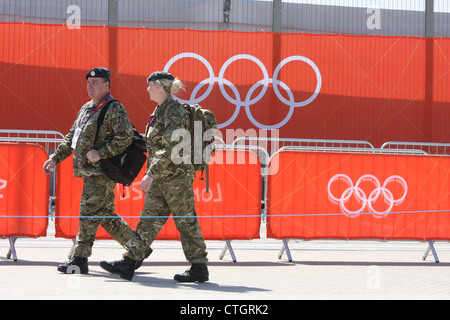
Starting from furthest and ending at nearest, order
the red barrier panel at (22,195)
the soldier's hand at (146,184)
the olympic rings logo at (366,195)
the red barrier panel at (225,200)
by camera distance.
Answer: the olympic rings logo at (366,195)
the red barrier panel at (225,200)
the red barrier panel at (22,195)
the soldier's hand at (146,184)

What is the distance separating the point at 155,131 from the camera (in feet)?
20.8

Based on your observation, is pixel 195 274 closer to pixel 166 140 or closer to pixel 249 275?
pixel 249 275

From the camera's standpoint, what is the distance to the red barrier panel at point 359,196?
28.1 ft

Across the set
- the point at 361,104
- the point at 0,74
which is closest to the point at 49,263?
the point at 0,74

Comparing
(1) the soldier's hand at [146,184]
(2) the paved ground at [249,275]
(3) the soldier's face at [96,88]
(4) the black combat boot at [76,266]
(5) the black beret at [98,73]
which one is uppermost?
(5) the black beret at [98,73]

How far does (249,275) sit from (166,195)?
4.50ft

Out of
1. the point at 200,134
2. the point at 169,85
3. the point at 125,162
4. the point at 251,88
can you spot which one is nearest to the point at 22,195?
the point at 125,162

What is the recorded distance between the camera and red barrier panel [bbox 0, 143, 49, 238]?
8062mm

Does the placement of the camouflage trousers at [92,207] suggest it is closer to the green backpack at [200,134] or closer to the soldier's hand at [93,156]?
the soldier's hand at [93,156]

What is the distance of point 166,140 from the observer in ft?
20.5

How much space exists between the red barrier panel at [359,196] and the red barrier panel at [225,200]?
0.73ft

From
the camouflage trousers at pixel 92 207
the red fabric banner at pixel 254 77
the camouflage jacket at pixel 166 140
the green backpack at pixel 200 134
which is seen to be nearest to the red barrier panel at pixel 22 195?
the camouflage trousers at pixel 92 207

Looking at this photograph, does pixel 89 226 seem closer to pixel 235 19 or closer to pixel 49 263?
pixel 49 263

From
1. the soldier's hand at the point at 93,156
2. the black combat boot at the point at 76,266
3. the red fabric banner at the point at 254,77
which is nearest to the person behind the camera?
the soldier's hand at the point at 93,156
